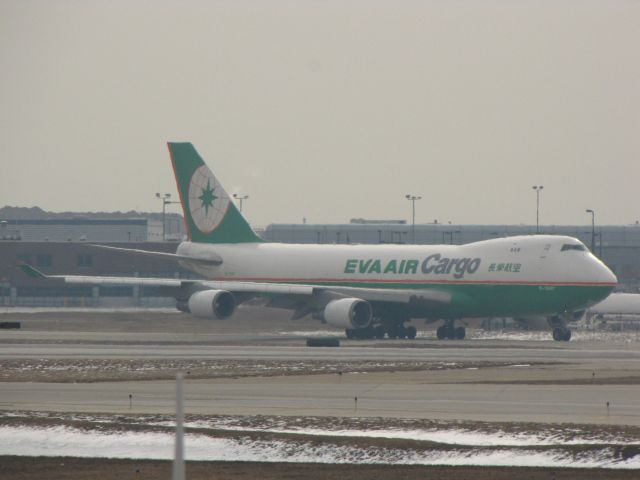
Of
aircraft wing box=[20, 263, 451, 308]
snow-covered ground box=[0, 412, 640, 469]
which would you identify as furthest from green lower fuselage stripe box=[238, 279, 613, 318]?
snow-covered ground box=[0, 412, 640, 469]

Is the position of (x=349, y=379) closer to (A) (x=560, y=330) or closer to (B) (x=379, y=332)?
(A) (x=560, y=330)

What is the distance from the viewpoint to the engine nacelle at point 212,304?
7450 centimetres

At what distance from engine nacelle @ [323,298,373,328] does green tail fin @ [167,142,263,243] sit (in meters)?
11.5

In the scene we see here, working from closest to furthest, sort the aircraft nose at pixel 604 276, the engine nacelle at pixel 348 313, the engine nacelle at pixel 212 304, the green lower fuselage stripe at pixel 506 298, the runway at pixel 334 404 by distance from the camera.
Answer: the runway at pixel 334 404, the aircraft nose at pixel 604 276, the green lower fuselage stripe at pixel 506 298, the engine nacelle at pixel 348 313, the engine nacelle at pixel 212 304

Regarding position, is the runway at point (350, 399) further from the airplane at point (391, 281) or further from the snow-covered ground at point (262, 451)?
the airplane at point (391, 281)

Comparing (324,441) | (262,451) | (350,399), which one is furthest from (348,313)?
(262,451)

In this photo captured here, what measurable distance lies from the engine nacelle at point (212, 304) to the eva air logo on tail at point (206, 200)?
8.12m

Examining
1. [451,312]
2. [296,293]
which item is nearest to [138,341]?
[296,293]

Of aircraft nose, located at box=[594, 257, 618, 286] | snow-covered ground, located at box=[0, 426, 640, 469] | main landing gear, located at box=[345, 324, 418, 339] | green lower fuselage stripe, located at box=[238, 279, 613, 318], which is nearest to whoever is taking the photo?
snow-covered ground, located at box=[0, 426, 640, 469]

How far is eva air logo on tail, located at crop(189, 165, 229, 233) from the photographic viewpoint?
83000mm

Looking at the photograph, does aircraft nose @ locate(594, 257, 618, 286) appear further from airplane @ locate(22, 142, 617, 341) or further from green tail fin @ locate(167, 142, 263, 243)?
green tail fin @ locate(167, 142, 263, 243)

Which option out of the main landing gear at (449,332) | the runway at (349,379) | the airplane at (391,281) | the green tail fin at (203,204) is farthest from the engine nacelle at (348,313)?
the green tail fin at (203,204)

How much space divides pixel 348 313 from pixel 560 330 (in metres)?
12.0

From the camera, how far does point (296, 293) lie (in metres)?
74.8
